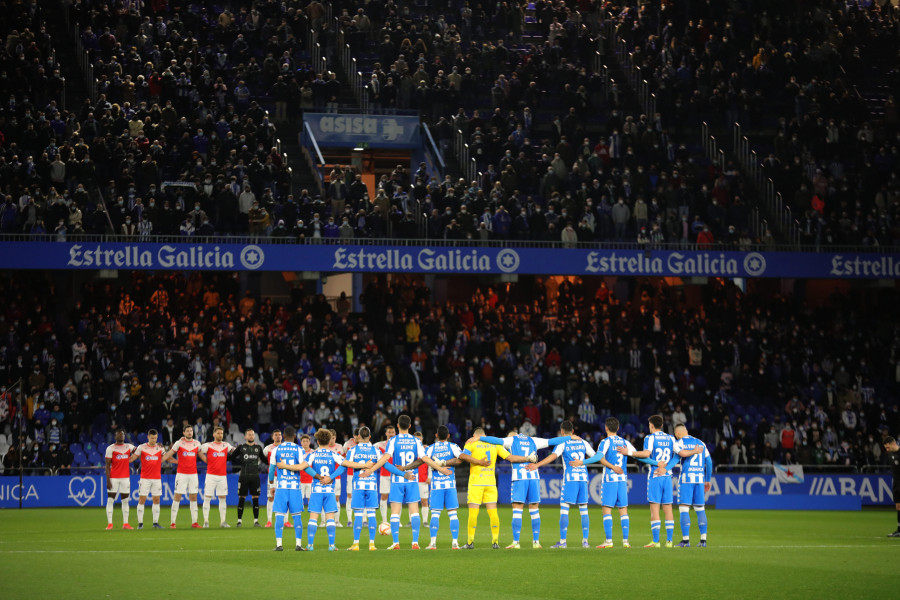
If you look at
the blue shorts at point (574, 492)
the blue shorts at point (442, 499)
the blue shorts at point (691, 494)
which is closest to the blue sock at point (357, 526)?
the blue shorts at point (442, 499)

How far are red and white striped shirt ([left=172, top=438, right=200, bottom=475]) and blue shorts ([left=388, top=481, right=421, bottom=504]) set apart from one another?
6.15m

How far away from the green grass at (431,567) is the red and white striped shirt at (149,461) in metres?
1.16

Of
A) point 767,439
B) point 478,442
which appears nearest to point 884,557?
point 478,442

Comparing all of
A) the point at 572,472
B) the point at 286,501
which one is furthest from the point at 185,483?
the point at 572,472

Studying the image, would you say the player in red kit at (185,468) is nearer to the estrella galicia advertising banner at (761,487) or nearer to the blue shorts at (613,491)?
the blue shorts at (613,491)

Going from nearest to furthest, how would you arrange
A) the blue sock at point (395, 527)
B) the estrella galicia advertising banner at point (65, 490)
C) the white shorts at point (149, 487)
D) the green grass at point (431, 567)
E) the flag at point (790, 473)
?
the green grass at point (431, 567) → the blue sock at point (395, 527) → the white shorts at point (149, 487) → the estrella galicia advertising banner at point (65, 490) → the flag at point (790, 473)

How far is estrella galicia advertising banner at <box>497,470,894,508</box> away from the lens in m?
33.8

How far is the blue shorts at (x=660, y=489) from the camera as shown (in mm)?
19484

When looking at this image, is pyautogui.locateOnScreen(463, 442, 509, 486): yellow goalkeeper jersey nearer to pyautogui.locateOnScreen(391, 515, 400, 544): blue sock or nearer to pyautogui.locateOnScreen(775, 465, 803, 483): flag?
pyautogui.locateOnScreen(391, 515, 400, 544): blue sock

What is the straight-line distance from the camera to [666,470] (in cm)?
1950

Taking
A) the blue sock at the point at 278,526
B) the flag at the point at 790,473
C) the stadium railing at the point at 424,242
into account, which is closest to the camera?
the blue sock at the point at 278,526

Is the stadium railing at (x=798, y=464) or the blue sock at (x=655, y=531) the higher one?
the stadium railing at (x=798, y=464)

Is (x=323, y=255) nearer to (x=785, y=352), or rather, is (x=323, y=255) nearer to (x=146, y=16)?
(x=146, y=16)

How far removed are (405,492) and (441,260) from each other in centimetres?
1677
